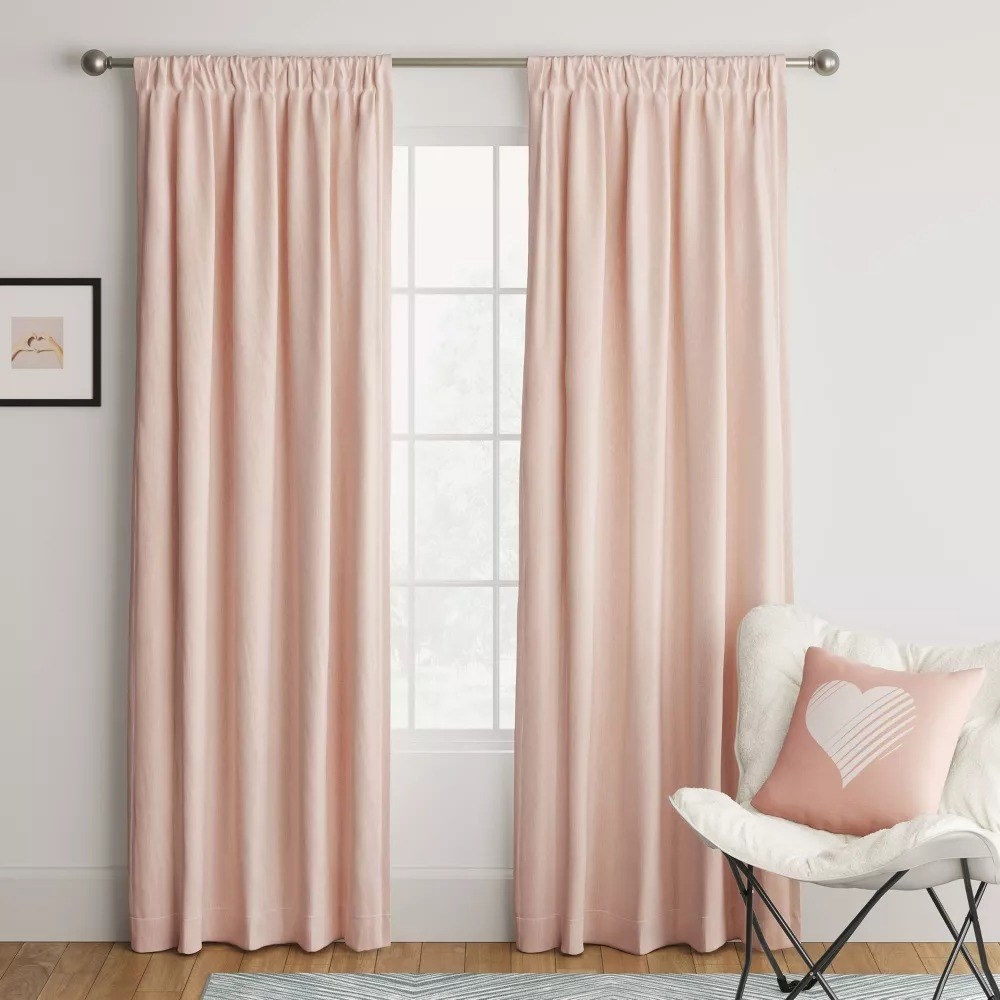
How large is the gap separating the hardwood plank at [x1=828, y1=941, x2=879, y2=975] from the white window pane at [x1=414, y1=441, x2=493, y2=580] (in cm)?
138

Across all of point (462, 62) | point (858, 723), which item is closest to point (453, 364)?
point (462, 62)

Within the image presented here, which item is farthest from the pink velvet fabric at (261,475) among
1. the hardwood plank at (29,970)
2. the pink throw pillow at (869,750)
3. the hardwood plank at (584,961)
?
the pink throw pillow at (869,750)

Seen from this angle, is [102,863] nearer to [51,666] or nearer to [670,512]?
[51,666]

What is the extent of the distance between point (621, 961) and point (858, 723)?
94 cm

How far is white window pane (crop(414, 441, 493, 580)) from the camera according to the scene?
2816 millimetres

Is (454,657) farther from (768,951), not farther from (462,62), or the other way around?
(462,62)

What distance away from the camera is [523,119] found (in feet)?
8.78

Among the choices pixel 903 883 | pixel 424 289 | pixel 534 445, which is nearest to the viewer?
pixel 903 883

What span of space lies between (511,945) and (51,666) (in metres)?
1.47

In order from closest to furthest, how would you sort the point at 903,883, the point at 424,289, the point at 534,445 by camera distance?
1. the point at 903,883
2. the point at 534,445
3. the point at 424,289

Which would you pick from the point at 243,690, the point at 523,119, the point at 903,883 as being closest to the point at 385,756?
the point at 243,690

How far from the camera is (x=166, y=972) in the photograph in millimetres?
2545

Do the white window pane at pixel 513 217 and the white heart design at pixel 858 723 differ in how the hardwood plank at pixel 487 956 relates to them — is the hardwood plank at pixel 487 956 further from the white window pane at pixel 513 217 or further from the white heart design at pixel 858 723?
the white window pane at pixel 513 217

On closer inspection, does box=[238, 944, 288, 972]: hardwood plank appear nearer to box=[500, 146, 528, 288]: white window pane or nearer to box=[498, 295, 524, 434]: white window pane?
box=[498, 295, 524, 434]: white window pane
